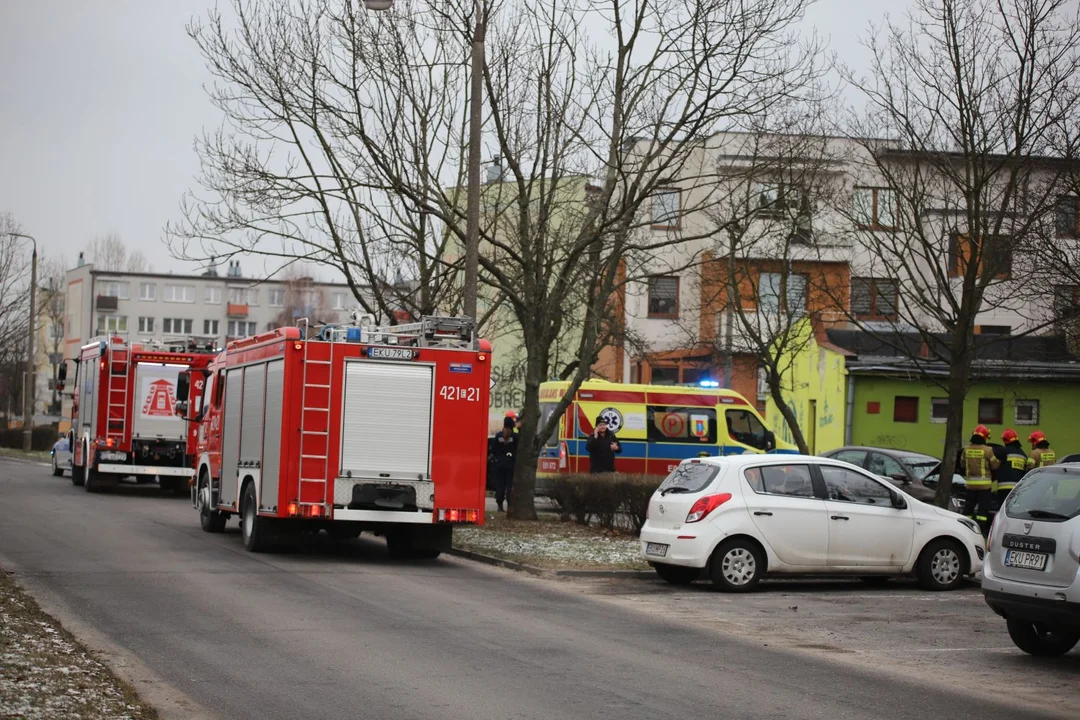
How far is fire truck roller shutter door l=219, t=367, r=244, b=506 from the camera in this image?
746 inches

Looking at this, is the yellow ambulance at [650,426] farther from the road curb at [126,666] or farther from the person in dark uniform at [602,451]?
the road curb at [126,666]

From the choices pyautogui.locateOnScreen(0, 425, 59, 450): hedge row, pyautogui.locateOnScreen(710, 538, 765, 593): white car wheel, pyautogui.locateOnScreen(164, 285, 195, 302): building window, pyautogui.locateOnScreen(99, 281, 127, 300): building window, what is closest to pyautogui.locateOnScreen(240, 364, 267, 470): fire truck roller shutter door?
pyautogui.locateOnScreen(710, 538, 765, 593): white car wheel

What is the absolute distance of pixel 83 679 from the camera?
27.7ft

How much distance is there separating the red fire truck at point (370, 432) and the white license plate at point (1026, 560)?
7902 millimetres

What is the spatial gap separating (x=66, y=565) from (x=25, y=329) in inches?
1796

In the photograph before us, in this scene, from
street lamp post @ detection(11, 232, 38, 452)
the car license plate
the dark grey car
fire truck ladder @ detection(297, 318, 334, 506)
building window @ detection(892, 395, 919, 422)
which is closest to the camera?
the car license plate

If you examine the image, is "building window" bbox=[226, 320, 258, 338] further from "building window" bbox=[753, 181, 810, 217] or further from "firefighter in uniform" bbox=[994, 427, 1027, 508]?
"firefighter in uniform" bbox=[994, 427, 1027, 508]

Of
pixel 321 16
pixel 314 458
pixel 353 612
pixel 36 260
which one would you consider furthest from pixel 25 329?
pixel 353 612

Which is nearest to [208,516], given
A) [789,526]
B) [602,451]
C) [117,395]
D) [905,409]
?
[602,451]

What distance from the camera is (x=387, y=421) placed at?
56.4 ft

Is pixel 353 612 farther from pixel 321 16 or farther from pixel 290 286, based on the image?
pixel 290 286

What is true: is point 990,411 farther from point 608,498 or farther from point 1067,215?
point 608,498

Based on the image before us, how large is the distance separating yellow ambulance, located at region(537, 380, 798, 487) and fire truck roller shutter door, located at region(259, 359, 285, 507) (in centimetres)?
1281

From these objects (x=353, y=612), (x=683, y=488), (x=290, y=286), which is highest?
(x=290, y=286)
